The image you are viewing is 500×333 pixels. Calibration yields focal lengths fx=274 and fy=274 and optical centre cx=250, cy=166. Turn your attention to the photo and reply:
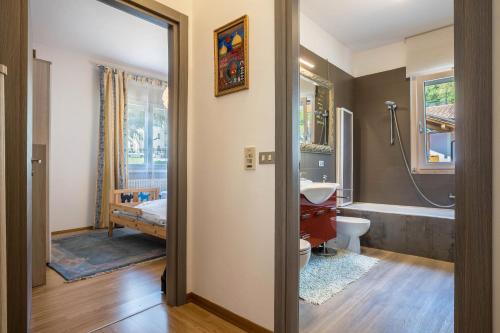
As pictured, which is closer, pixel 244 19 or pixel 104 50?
pixel 244 19

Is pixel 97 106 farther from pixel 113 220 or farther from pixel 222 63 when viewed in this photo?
pixel 222 63

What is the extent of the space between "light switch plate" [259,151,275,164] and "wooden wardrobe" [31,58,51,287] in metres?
2.00

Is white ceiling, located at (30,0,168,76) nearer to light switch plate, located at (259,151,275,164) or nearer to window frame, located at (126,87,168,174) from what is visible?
window frame, located at (126,87,168,174)

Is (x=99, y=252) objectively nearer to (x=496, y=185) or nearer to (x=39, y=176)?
(x=39, y=176)

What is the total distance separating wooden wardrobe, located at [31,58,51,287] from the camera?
231cm

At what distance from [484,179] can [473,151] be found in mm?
102

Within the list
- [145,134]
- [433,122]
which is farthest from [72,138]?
[433,122]

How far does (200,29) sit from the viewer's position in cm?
206

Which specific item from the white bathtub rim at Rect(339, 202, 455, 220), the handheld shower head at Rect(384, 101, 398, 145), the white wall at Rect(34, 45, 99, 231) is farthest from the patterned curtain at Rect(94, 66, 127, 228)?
the handheld shower head at Rect(384, 101, 398, 145)

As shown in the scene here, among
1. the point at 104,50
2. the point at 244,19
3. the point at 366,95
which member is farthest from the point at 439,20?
the point at 104,50

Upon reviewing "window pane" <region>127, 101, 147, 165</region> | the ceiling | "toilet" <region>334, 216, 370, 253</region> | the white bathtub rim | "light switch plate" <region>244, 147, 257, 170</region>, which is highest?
the ceiling

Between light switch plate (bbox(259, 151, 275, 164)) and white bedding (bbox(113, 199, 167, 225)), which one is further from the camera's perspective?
white bedding (bbox(113, 199, 167, 225))

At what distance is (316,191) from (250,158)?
1146mm

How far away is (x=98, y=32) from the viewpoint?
3.54m
